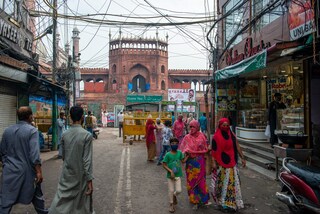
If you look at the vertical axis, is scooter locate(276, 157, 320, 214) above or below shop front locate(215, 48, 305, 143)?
below

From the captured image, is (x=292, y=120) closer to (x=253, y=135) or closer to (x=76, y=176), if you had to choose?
(x=253, y=135)

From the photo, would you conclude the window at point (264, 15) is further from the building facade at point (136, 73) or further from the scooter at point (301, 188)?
the building facade at point (136, 73)

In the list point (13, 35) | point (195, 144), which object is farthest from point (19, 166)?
point (13, 35)

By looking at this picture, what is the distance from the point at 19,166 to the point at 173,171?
245cm

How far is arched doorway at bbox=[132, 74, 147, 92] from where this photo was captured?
173 ft

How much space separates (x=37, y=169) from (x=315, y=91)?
28.0 ft

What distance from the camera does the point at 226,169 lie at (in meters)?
5.25

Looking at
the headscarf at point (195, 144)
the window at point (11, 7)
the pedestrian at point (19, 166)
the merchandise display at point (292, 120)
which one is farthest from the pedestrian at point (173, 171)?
the window at point (11, 7)

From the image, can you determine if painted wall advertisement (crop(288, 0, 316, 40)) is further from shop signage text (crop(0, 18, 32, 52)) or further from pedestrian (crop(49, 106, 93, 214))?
shop signage text (crop(0, 18, 32, 52))

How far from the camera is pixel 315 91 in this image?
31.3 feet

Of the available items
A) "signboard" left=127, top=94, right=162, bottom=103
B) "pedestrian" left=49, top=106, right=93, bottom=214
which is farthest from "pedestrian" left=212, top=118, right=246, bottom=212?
"signboard" left=127, top=94, right=162, bottom=103

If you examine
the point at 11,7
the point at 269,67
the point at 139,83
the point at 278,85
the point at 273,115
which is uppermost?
the point at 139,83

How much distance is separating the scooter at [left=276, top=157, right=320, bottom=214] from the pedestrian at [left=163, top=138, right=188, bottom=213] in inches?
64.2

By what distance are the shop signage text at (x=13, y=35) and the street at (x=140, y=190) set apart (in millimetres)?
4438
